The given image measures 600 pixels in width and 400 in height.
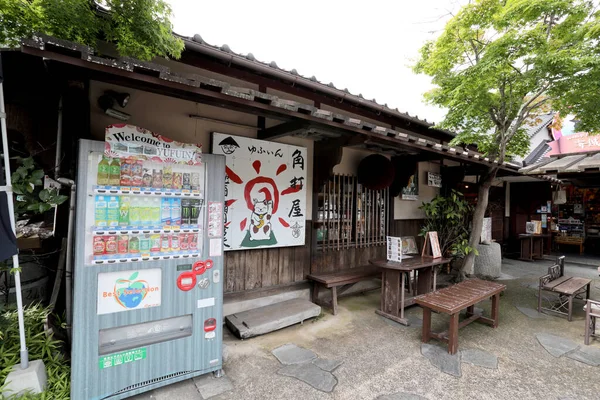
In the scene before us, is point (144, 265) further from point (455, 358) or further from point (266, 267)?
point (455, 358)

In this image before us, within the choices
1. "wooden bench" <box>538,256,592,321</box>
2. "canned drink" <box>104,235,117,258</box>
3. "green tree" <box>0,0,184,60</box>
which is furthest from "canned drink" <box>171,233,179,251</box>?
"wooden bench" <box>538,256,592,321</box>

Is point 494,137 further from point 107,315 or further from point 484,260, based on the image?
point 107,315

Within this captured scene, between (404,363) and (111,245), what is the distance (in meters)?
3.58

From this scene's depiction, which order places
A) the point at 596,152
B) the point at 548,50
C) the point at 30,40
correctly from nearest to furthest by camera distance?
the point at 30,40 → the point at 548,50 → the point at 596,152

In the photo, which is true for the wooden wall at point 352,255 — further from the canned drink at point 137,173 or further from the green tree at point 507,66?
the canned drink at point 137,173

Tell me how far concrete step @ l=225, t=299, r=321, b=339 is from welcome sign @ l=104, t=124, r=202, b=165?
246 cm

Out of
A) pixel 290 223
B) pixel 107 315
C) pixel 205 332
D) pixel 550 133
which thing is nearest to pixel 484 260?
pixel 290 223

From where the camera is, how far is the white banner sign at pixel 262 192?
14.9ft

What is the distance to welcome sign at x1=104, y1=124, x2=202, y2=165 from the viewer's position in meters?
2.68

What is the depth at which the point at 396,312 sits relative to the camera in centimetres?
501

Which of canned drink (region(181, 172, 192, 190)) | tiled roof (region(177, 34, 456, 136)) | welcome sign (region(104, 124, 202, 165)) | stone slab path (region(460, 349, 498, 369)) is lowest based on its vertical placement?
stone slab path (region(460, 349, 498, 369))

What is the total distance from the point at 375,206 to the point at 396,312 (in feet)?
7.89

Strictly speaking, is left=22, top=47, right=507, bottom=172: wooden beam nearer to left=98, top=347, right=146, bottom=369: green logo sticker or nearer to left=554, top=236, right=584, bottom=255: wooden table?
left=98, top=347, right=146, bottom=369: green logo sticker

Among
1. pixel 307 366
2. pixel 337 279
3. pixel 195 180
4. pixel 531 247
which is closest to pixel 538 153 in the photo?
pixel 531 247
